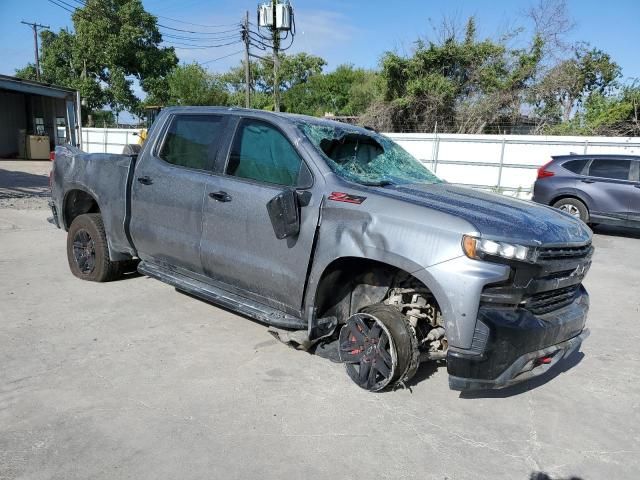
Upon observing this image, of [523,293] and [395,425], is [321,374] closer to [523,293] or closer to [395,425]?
[395,425]

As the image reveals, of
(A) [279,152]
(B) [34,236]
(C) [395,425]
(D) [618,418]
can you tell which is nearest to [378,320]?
(C) [395,425]

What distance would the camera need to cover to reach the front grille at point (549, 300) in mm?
3203

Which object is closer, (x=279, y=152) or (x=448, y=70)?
(x=279, y=152)

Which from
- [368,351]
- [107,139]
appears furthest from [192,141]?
[107,139]

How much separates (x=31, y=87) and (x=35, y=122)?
497cm

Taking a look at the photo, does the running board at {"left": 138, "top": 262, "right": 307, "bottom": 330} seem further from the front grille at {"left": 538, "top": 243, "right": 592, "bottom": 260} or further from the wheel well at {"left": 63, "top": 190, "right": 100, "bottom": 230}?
the front grille at {"left": 538, "top": 243, "right": 592, "bottom": 260}

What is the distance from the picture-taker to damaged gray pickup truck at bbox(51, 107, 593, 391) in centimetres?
303

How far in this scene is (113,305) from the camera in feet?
16.6

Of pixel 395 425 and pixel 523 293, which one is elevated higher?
pixel 523 293

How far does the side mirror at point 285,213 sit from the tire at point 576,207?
29.6 feet

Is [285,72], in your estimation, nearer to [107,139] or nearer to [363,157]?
[107,139]

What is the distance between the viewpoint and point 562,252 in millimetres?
3252

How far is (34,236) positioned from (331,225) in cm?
642

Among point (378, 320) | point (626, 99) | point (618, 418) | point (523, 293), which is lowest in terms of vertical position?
point (618, 418)
